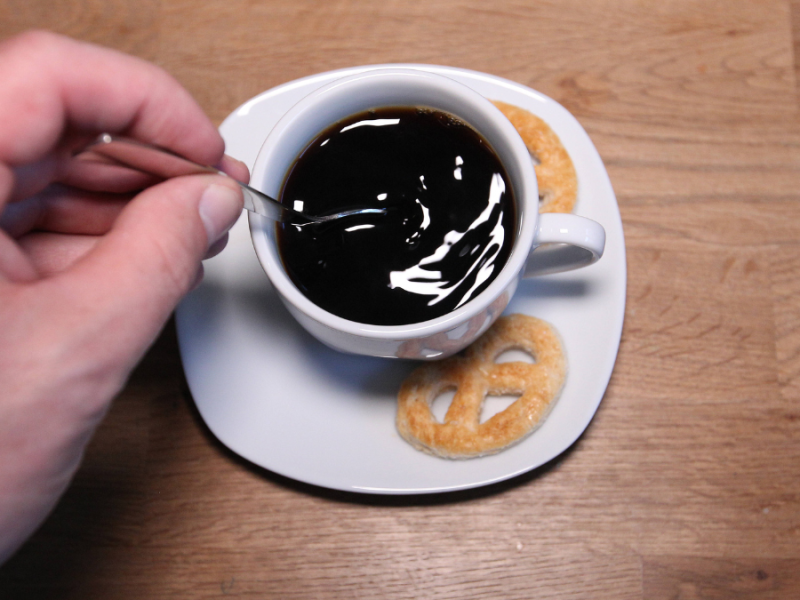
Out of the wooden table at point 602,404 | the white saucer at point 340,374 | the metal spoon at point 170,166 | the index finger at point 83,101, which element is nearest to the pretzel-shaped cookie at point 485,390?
the white saucer at point 340,374

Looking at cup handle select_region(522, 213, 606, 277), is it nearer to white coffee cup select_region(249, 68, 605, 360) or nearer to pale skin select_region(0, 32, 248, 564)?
white coffee cup select_region(249, 68, 605, 360)

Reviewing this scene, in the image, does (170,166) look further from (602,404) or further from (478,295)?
(602,404)

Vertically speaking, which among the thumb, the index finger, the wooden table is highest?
the index finger

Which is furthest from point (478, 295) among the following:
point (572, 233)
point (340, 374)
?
point (340, 374)

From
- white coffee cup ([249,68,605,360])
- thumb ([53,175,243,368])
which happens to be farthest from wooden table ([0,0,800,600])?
thumb ([53,175,243,368])

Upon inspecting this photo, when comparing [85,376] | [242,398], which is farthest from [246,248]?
[85,376]

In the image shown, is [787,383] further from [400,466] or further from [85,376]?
[85,376]
